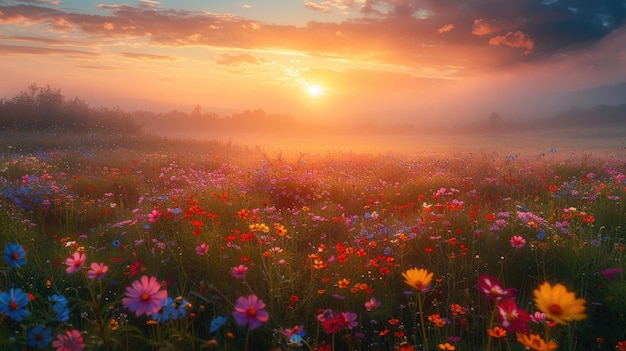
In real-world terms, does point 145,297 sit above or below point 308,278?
above

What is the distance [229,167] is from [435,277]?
7.72 m

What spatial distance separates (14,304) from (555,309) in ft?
6.26

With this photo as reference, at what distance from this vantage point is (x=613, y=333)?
3324 millimetres

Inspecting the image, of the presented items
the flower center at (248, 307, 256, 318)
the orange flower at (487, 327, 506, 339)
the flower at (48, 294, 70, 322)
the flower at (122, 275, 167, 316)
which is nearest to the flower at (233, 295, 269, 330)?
the flower center at (248, 307, 256, 318)

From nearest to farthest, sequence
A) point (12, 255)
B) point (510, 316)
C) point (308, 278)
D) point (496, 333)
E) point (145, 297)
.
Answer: point (510, 316) < point (145, 297) < point (12, 255) < point (496, 333) < point (308, 278)

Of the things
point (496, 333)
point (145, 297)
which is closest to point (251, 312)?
point (145, 297)

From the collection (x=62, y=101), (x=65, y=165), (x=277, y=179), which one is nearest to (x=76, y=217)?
(x=277, y=179)

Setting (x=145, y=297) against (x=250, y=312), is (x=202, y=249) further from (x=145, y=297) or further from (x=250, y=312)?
(x=250, y=312)

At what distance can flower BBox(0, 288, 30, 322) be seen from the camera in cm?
174

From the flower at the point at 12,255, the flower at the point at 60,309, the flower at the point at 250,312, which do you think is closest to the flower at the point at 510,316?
the flower at the point at 250,312

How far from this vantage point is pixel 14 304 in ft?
5.78

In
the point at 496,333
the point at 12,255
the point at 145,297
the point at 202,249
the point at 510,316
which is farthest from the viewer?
the point at 202,249

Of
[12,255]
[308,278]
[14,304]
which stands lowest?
[308,278]

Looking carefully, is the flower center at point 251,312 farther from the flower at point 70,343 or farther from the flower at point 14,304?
the flower at point 14,304
